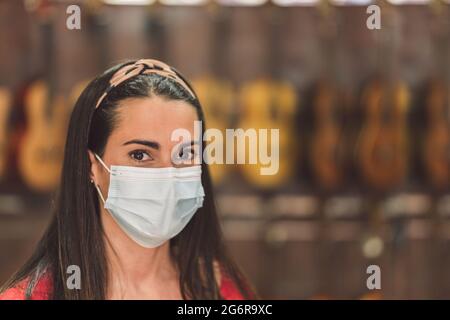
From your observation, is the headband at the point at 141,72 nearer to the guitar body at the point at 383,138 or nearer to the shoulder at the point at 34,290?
the shoulder at the point at 34,290

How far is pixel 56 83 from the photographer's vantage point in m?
2.65

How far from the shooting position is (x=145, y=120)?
6.13 ft

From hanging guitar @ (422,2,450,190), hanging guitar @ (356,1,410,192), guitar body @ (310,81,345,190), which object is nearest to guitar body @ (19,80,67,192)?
guitar body @ (310,81,345,190)

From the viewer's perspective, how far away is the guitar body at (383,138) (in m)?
Answer: 2.92

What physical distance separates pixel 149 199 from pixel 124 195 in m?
0.05

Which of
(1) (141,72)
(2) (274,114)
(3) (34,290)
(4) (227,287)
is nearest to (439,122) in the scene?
(2) (274,114)

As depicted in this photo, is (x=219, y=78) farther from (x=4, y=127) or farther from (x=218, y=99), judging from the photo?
(x=4, y=127)

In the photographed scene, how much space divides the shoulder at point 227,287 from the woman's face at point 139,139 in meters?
0.30

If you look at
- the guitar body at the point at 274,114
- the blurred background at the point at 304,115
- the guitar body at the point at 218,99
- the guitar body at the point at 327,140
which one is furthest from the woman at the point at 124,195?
the guitar body at the point at 327,140

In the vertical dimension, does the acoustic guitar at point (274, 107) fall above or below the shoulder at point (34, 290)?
above

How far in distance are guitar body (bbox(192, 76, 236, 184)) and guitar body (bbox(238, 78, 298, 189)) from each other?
55 mm

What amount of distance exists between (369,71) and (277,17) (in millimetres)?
366
